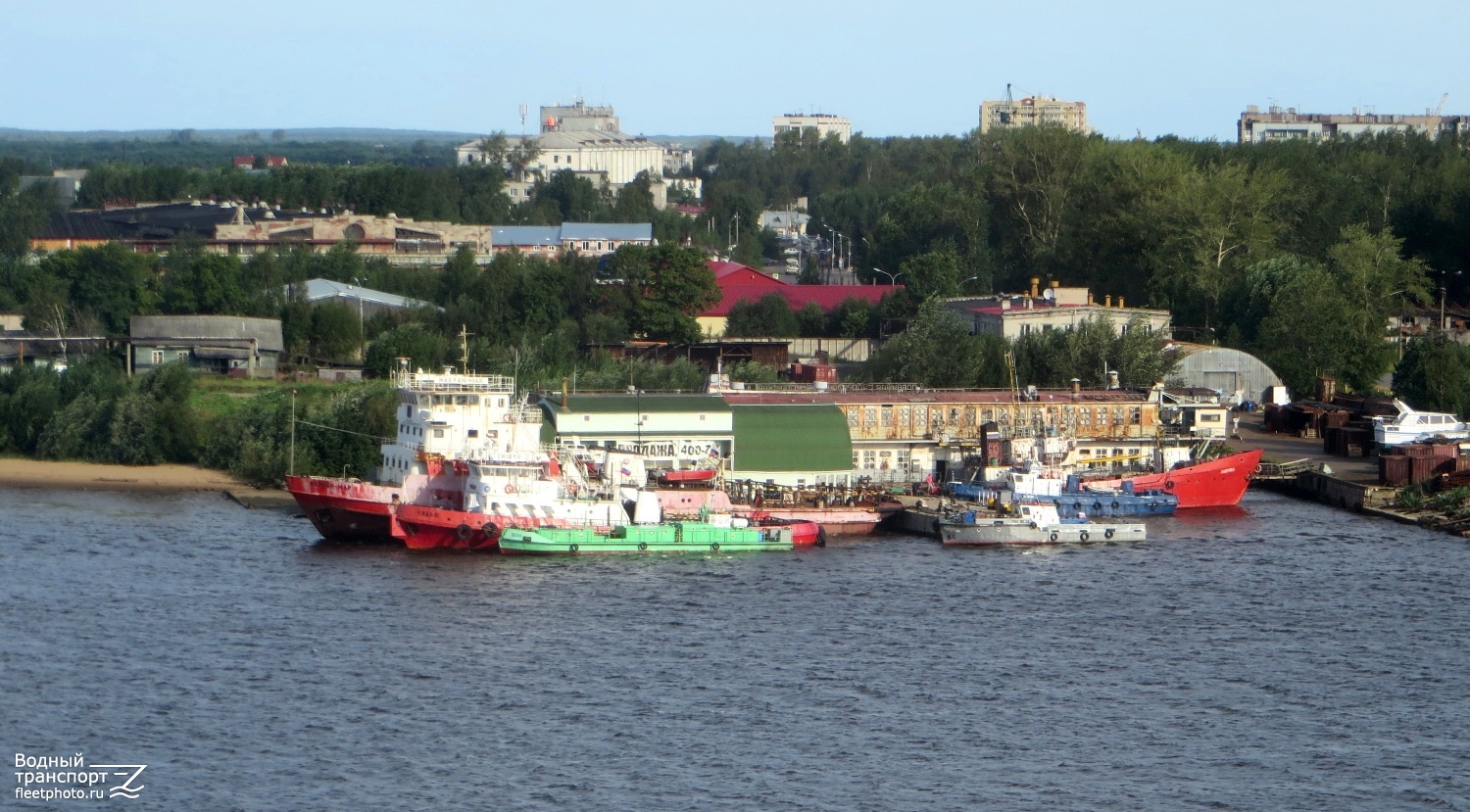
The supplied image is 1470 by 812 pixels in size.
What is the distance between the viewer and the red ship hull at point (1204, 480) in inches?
1875

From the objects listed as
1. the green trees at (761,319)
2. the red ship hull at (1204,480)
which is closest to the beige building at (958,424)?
the red ship hull at (1204,480)

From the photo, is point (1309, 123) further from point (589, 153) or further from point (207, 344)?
point (207, 344)

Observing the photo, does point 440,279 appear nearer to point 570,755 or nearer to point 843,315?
point 843,315

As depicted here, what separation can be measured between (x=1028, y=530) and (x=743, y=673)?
13.8 metres

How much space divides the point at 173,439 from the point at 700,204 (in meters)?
88.5

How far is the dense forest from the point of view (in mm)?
58500

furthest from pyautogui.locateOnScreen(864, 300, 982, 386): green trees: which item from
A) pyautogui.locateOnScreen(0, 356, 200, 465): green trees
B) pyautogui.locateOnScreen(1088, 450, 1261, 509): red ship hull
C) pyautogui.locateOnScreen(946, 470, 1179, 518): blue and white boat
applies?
pyautogui.locateOnScreen(0, 356, 200, 465): green trees

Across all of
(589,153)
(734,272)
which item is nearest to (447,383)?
(734,272)

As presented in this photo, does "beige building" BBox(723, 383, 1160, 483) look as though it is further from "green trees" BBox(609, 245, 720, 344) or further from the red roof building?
the red roof building

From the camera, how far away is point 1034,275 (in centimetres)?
7931

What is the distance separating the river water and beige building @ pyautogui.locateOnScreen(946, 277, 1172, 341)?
67.8 ft

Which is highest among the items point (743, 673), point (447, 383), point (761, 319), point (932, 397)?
point (761, 319)

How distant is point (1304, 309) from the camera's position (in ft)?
199

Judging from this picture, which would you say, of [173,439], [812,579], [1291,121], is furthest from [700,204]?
[812,579]
